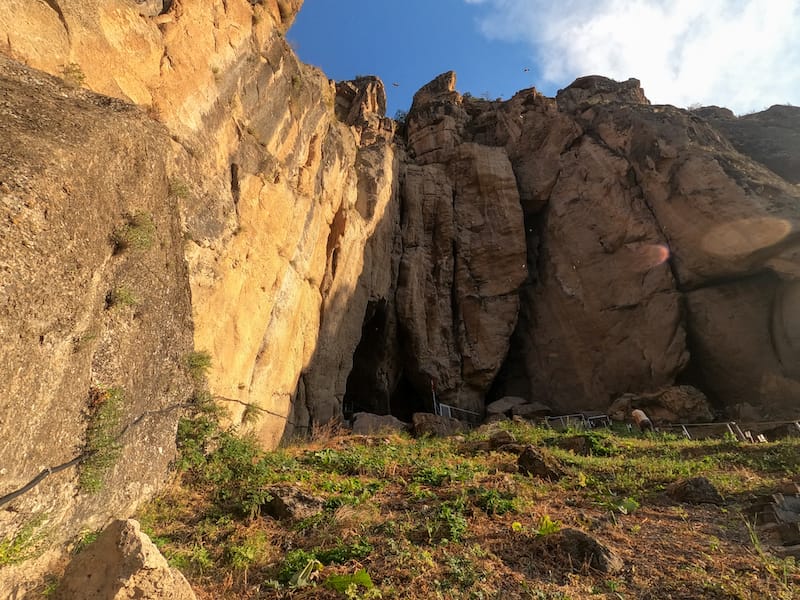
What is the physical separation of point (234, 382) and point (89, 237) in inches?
171

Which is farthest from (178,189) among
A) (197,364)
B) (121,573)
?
(121,573)

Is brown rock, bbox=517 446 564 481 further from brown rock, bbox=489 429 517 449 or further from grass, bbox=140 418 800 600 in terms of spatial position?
brown rock, bbox=489 429 517 449

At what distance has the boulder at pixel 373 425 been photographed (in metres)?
13.4

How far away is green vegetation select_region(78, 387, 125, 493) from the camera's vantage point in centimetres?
464

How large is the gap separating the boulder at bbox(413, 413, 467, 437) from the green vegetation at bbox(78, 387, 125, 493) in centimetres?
956

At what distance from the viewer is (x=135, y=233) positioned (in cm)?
562

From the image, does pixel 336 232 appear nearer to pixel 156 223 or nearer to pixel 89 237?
pixel 156 223

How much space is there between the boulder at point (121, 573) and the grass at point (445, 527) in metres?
0.90

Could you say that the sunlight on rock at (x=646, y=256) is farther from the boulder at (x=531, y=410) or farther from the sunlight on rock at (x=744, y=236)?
the boulder at (x=531, y=410)

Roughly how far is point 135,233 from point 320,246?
338 inches

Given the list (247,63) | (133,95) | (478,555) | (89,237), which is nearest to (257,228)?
(133,95)

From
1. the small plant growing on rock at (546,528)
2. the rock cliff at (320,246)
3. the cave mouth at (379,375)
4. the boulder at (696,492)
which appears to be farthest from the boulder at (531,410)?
the small plant growing on rock at (546,528)

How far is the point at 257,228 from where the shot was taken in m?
9.82

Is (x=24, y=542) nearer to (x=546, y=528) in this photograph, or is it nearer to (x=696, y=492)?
(x=546, y=528)
